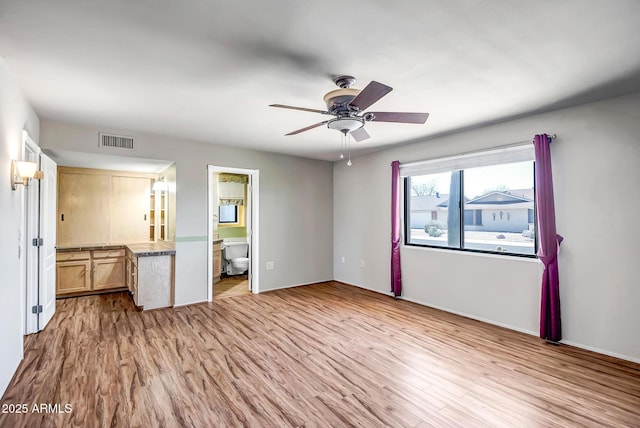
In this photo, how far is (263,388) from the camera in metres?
2.40

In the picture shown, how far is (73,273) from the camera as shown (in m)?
4.93

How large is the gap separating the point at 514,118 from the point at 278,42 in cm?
292

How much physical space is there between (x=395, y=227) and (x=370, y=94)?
3.09 m

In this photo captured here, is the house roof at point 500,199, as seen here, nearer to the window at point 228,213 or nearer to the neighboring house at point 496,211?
the neighboring house at point 496,211

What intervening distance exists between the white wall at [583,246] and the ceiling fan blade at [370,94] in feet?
7.77

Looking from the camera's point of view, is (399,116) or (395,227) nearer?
(399,116)

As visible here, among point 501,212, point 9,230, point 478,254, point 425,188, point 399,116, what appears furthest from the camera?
point 425,188

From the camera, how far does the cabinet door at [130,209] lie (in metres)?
5.51

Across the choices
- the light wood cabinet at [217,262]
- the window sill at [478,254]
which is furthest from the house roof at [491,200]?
the light wood cabinet at [217,262]

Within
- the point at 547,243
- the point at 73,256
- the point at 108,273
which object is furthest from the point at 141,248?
the point at 547,243

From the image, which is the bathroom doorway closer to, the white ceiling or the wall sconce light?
the white ceiling

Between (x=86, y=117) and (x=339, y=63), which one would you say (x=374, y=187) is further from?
(x=86, y=117)

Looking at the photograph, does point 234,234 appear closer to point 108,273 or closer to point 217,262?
point 217,262

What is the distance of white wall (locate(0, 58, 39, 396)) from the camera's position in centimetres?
226
